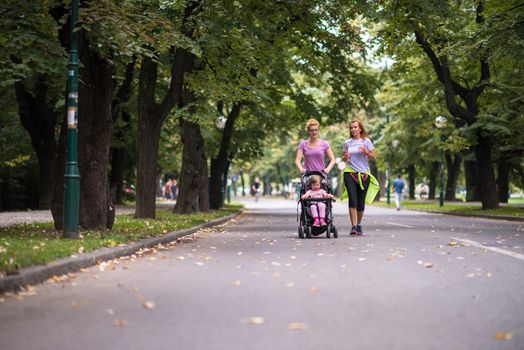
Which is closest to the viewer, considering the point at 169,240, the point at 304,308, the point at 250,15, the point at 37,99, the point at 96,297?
the point at 304,308

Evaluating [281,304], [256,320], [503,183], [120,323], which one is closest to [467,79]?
[503,183]

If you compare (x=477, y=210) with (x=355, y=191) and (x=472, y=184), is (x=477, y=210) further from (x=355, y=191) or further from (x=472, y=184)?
(x=472, y=184)

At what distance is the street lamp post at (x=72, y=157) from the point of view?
11453 millimetres

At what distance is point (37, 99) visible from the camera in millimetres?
28172

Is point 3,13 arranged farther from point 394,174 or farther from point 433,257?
point 394,174

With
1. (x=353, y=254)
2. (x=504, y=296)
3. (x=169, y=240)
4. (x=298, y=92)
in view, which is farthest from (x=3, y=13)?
(x=298, y=92)

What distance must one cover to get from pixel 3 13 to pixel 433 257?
7.61 meters

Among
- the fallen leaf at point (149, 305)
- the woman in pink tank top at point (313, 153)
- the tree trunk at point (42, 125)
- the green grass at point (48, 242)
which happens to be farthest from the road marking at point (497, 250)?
the tree trunk at point (42, 125)

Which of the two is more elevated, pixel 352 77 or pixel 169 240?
pixel 352 77

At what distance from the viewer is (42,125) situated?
93.5ft

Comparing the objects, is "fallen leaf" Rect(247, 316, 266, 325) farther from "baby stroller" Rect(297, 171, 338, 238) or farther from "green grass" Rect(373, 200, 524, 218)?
"green grass" Rect(373, 200, 524, 218)

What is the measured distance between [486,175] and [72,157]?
2370 centimetres

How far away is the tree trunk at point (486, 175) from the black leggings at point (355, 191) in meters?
18.5

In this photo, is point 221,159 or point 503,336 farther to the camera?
point 221,159
